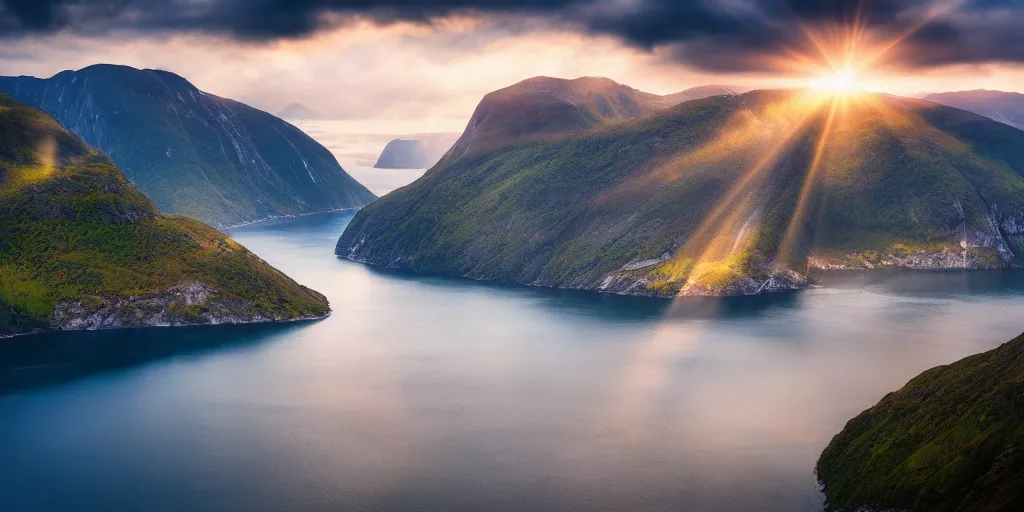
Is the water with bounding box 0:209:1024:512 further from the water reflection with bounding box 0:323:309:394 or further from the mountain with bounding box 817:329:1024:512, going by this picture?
the mountain with bounding box 817:329:1024:512

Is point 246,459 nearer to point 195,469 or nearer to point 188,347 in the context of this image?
point 195,469

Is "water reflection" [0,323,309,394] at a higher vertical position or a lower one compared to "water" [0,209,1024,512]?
higher

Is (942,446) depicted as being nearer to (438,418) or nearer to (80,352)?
(438,418)

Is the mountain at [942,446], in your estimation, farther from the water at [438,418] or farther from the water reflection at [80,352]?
the water reflection at [80,352]

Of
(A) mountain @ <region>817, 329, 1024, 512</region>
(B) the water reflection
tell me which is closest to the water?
(B) the water reflection

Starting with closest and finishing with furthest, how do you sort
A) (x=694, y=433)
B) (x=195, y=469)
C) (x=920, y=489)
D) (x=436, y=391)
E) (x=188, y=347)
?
(x=920, y=489) → (x=195, y=469) → (x=694, y=433) → (x=436, y=391) → (x=188, y=347)

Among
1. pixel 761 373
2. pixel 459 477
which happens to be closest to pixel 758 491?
pixel 459 477
